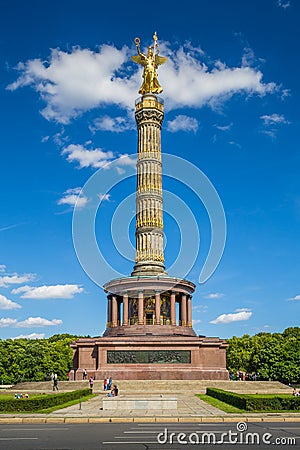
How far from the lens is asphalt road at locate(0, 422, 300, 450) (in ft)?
41.4

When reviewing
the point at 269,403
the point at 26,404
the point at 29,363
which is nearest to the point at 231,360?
the point at 29,363

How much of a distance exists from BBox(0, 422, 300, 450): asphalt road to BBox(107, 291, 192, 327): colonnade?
2956cm

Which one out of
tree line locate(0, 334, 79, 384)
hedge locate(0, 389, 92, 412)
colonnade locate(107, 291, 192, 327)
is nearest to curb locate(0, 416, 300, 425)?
hedge locate(0, 389, 92, 412)

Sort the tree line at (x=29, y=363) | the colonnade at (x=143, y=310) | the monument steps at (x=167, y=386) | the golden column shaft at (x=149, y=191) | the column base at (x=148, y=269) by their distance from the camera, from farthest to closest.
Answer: the tree line at (x=29, y=363), the golden column shaft at (x=149, y=191), the column base at (x=148, y=269), the colonnade at (x=143, y=310), the monument steps at (x=167, y=386)

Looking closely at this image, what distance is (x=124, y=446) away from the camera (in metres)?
12.5

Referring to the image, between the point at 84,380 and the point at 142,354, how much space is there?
5.08m

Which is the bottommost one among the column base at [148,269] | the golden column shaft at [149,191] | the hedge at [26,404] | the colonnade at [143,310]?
the hedge at [26,404]

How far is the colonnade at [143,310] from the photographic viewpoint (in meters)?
47.8

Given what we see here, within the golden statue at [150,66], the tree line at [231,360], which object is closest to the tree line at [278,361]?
the tree line at [231,360]

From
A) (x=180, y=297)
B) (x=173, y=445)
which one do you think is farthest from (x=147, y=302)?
(x=173, y=445)

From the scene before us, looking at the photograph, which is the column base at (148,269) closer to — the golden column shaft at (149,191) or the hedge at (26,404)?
the golden column shaft at (149,191)

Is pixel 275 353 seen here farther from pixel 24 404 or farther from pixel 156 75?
pixel 24 404

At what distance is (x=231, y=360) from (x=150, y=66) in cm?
4227

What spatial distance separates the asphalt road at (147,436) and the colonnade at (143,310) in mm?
29561
